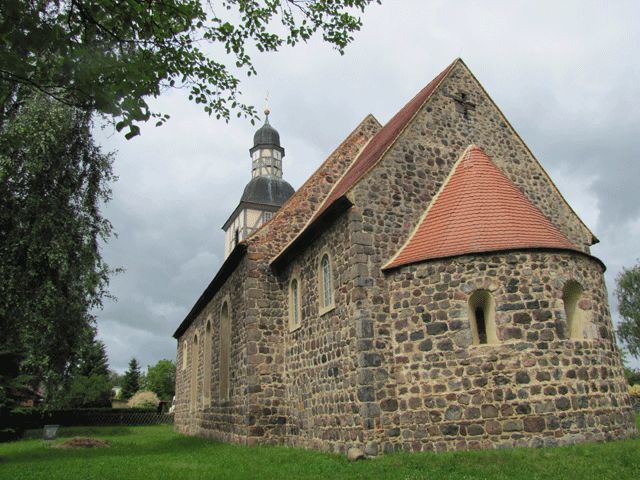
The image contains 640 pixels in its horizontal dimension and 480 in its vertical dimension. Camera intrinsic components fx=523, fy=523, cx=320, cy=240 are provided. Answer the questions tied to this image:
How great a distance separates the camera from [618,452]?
826 centimetres

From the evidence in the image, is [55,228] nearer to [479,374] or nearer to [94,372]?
[479,374]

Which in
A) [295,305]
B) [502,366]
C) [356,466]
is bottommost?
[356,466]

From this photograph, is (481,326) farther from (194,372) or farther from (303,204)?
(194,372)

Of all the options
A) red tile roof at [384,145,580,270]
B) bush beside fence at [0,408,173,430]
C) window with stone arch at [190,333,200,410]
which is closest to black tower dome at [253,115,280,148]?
window with stone arch at [190,333,200,410]

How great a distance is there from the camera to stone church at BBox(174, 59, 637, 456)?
9.75 m

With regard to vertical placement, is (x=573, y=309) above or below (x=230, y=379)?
above

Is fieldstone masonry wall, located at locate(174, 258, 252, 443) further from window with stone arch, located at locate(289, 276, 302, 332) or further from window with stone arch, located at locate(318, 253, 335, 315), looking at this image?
window with stone arch, located at locate(318, 253, 335, 315)

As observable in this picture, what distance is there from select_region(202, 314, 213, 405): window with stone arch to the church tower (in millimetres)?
13202

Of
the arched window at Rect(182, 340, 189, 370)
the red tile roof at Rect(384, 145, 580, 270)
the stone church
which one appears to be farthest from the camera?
the arched window at Rect(182, 340, 189, 370)

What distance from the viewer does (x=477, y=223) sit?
437 inches

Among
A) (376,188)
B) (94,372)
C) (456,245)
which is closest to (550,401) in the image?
(456,245)

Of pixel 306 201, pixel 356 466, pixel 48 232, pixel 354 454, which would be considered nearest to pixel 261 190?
pixel 306 201

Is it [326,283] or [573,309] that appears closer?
[573,309]

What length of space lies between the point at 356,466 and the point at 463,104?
9.79 metres
